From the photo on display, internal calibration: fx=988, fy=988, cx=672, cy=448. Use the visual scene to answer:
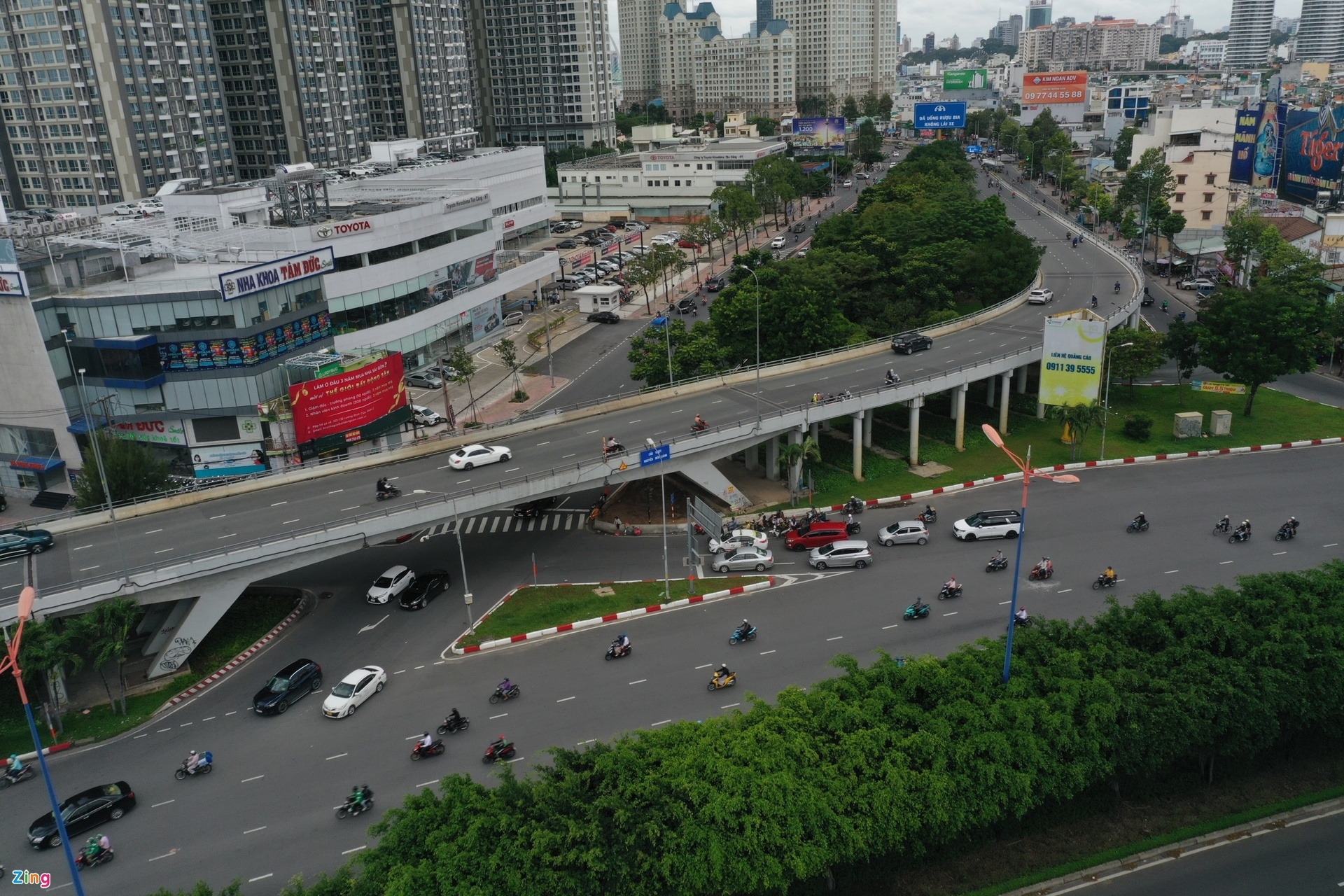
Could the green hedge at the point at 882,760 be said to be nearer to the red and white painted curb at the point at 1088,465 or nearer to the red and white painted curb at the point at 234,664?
the red and white painted curb at the point at 234,664

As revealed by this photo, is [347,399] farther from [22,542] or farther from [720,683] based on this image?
[720,683]

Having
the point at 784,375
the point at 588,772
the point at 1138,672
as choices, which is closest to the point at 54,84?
the point at 784,375

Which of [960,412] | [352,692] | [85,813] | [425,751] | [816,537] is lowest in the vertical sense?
[816,537]

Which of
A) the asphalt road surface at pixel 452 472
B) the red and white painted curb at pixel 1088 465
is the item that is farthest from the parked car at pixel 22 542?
the red and white painted curb at pixel 1088 465

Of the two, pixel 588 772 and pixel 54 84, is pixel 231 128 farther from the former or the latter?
pixel 588 772

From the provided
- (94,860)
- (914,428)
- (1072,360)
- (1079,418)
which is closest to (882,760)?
(94,860)

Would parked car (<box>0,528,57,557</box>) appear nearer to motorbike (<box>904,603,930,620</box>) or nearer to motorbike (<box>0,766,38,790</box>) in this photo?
motorbike (<box>0,766,38,790</box>)
